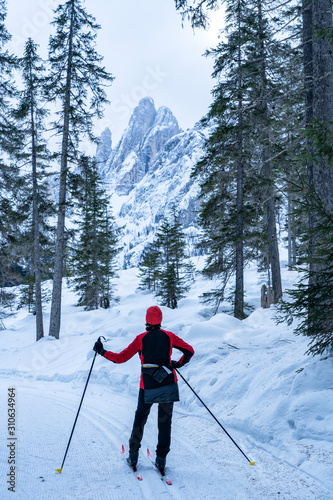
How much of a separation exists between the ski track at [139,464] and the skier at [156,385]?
286 mm

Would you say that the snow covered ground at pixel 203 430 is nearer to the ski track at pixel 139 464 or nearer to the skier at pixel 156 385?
the ski track at pixel 139 464

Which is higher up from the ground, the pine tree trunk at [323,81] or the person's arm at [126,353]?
the pine tree trunk at [323,81]

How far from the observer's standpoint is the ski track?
10.1 ft

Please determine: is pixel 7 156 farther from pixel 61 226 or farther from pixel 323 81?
pixel 323 81

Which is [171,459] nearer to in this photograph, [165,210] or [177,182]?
[165,210]

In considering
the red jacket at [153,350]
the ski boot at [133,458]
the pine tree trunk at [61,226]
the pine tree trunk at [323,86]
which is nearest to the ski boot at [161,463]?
the ski boot at [133,458]

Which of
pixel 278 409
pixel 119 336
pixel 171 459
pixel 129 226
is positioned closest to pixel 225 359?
pixel 278 409

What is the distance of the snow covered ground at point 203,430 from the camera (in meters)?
3.19

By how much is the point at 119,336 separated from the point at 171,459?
24.0 feet

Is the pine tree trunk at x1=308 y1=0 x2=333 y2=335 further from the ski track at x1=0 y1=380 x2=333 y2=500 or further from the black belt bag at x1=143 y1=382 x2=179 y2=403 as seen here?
the black belt bag at x1=143 y1=382 x2=179 y2=403

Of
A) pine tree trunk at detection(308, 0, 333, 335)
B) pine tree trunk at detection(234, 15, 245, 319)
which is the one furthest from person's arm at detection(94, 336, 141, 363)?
pine tree trunk at detection(234, 15, 245, 319)

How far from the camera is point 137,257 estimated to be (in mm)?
124312

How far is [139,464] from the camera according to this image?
3.77 meters

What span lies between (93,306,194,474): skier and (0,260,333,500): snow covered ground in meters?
0.29
